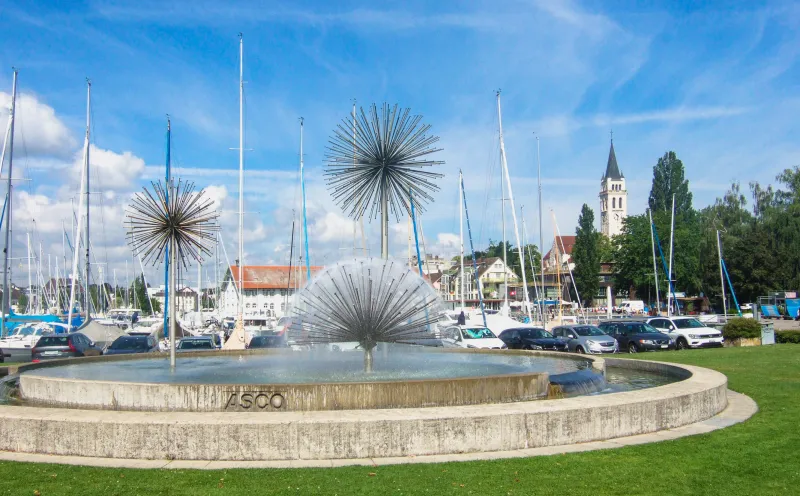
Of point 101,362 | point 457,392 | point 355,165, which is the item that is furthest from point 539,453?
point 101,362

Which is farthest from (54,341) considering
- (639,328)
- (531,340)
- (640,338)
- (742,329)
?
(742,329)

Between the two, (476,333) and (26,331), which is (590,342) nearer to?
(476,333)

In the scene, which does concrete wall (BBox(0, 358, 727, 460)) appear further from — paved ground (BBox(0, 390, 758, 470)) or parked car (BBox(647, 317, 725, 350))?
parked car (BBox(647, 317, 725, 350))

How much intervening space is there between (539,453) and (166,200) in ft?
33.4

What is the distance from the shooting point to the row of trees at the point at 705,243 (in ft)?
251

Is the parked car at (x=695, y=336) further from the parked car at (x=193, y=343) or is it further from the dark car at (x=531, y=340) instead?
the parked car at (x=193, y=343)

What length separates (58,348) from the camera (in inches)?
1001

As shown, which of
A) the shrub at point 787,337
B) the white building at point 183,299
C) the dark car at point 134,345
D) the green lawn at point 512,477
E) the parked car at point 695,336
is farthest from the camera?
the white building at point 183,299

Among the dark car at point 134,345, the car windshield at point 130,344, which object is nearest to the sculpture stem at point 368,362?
the dark car at point 134,345

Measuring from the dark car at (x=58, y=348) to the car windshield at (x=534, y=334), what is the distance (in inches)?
711

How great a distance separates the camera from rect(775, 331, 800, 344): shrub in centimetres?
3170

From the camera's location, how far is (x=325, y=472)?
8.03m

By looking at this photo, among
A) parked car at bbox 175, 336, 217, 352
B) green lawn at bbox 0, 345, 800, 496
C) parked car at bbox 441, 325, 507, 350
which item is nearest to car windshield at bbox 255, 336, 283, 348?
parked car at bbox 175, 336, 217, 352

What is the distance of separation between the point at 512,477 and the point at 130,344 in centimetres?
2225
